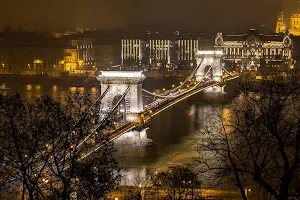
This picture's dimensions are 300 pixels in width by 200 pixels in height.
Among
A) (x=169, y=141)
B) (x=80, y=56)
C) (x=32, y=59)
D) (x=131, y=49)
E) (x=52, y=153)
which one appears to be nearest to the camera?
(x=52, y=153)

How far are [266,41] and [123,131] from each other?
2519 cm

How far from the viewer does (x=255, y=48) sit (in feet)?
111

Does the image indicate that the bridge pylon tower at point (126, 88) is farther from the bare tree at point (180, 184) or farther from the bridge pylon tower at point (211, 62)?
the bridge pylon tower at point (211, 62)

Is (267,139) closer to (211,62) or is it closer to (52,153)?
(52,153)

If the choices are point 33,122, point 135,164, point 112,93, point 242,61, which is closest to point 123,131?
point 135,164

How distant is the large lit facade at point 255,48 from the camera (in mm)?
33094

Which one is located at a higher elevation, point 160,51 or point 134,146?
point 160,51

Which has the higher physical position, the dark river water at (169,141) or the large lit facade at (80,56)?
the large lit facade at (80,56)

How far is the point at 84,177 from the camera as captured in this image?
13.7 feet

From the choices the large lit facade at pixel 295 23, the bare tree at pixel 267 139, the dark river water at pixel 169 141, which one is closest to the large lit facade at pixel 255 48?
the large lit facade at pixel 295 23

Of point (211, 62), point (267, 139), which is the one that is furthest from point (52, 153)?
point (211, 62)

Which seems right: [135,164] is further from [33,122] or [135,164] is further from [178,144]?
[33,122]

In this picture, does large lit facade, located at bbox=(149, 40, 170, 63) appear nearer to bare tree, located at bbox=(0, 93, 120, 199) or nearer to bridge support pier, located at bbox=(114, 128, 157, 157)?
bridge support pier, located at bbox=(114, 128, 157, 157)

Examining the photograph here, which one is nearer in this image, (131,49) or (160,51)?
(131,49)
